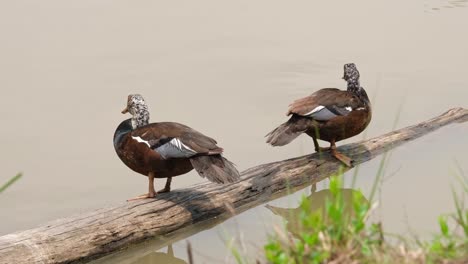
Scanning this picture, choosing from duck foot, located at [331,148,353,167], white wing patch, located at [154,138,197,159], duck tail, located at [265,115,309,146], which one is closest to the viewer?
white wing patch, located at [154,138,197,159]

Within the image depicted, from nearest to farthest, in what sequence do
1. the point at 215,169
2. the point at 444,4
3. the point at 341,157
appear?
the point at 215,169, the point at 341,157, the point at 444,4

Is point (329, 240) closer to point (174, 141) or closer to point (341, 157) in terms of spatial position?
point (174, 141)

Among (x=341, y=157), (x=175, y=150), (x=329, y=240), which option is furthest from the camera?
(x=341, y=157)

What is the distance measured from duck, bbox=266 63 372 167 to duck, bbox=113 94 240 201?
0.96 metres

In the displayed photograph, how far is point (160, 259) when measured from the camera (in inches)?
241

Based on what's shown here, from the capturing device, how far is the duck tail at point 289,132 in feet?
23.1

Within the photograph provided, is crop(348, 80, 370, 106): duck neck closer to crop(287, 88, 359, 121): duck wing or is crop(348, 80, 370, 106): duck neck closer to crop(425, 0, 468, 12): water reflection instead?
crop(287, 88, 359, 121): duck wing

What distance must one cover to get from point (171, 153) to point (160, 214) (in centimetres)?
45

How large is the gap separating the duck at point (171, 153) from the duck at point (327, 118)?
0.96 meters

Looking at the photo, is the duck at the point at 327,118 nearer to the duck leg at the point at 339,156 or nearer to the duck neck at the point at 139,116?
the duck leg at the point at 339,156

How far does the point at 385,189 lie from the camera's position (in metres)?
7.21

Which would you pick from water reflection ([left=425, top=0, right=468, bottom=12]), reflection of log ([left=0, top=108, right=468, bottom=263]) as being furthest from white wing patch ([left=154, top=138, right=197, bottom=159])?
water reflection ([left=425, top=0, right=468, bottom=12])

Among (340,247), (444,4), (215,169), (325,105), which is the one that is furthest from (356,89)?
(444,4)

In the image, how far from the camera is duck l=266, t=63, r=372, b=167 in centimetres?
711
